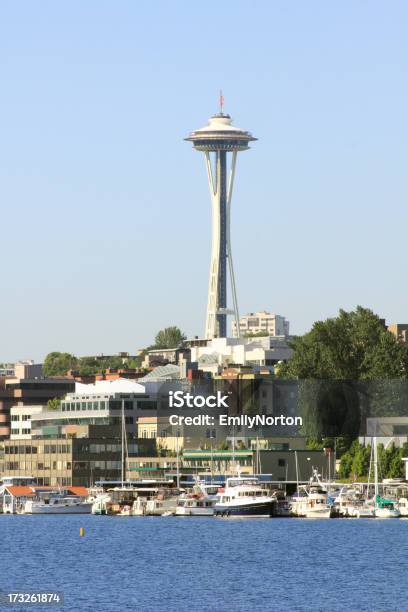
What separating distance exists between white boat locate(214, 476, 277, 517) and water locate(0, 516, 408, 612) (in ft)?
6.83

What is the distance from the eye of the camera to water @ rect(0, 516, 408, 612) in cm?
10331

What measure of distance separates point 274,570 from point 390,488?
76.8 metres

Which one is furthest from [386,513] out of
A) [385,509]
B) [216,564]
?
[216,564]

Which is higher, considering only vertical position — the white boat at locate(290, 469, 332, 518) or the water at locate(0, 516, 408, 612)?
the white boat at locate(290, 469, 332, 518)

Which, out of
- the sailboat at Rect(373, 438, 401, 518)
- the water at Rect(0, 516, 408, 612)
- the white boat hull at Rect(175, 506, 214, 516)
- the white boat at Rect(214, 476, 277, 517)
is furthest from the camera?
the white boat hull at Rect(175, 506, 214, 516)

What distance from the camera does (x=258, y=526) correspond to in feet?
547

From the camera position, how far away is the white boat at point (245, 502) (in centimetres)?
17900

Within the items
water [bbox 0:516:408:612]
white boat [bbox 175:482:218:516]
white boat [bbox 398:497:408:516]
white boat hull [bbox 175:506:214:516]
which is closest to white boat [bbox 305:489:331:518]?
water [bbox 0:516:408:612]

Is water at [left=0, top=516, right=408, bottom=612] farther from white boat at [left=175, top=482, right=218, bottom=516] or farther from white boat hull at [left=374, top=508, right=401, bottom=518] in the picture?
white boat at [left=175, top=482, right=218, bottom=516]

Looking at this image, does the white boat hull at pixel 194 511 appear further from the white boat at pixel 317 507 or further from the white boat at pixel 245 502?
the white boat at pixel 317 507

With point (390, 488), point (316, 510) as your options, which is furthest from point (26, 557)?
point (390, 488)

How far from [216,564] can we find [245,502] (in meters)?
53.5

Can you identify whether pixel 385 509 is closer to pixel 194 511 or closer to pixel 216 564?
pixel 194 511

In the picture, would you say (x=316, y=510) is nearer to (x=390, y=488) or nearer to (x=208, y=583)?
(x=390, y=488)
